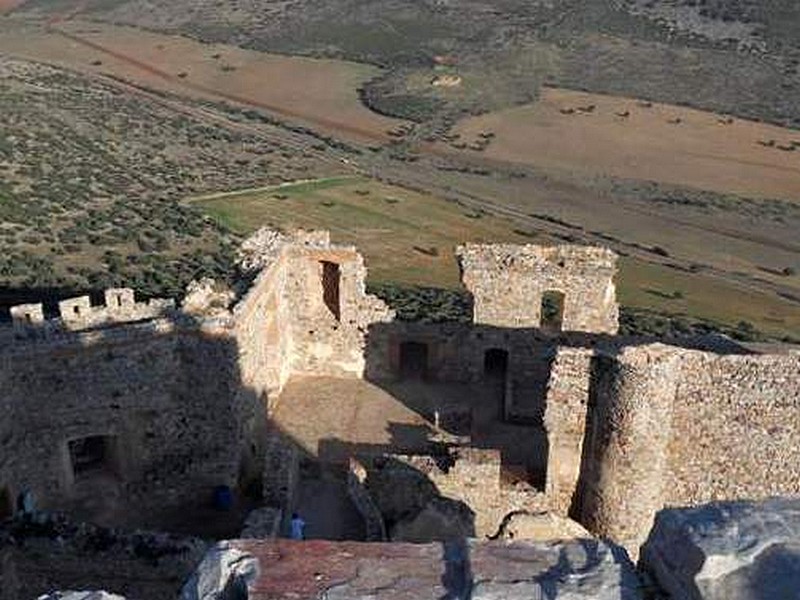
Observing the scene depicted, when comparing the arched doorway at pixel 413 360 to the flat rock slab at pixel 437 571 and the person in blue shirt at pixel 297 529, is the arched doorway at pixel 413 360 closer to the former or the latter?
the person in blue shirt at pixel 297 529

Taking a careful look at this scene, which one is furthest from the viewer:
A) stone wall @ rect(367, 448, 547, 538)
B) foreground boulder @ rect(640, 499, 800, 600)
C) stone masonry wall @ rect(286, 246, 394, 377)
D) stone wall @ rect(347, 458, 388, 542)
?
stone masonry wall @ rect(286, 246, 394, 377)

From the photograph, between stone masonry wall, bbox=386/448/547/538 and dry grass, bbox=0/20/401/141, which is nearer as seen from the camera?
stone masonry wall, bbox=386/448/547/538

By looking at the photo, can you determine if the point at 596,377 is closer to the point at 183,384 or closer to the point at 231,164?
the point at 183,384

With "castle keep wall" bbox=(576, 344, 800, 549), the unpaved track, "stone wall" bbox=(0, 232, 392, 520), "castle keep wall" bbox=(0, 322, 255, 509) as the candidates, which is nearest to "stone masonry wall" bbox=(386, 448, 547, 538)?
"castle keep wall" bbox=(576, 344, 800, 549)

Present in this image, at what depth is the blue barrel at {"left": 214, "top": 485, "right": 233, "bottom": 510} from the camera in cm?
1708

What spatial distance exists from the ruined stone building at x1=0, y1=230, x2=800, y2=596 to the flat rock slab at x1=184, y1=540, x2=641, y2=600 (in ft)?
27.5

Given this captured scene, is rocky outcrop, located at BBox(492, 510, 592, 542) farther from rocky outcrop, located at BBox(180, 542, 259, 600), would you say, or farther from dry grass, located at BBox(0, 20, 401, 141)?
dry grass, located at BBox(0, 20, 401, 141)

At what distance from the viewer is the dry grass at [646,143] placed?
7094 cm

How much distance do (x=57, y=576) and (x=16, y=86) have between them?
67.2m

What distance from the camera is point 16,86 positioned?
7462 cm

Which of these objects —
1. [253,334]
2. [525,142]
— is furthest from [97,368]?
[525,142]

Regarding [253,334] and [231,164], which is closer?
[253,334]

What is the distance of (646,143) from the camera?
77.3m

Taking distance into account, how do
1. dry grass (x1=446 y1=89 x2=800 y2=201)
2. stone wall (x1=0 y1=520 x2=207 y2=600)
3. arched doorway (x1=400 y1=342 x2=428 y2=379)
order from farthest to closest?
dry grass (x1=446 y1=89 x2=800 y2=201) → arched doorway (x1=400 y1=342 x2=428 y2=379) → stone wall (x1=0 y1=520 x2=207 y2=600)
